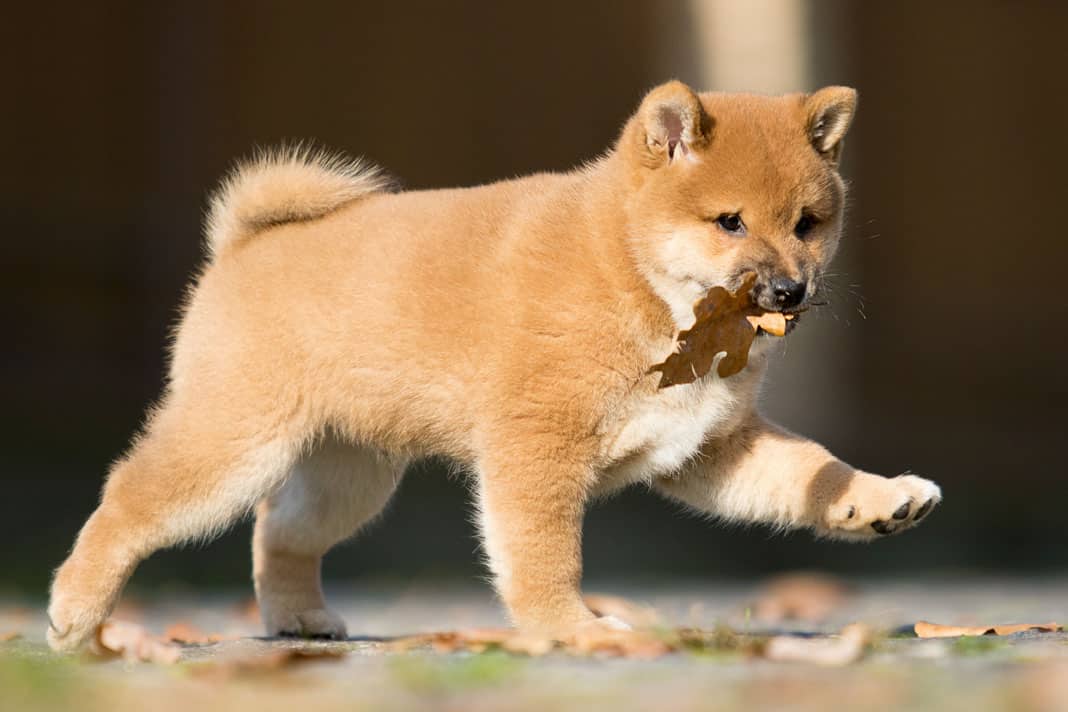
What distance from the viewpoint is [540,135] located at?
12883 millimetres

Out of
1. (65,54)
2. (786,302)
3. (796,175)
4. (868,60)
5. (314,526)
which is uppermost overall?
(868,60)

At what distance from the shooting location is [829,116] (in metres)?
4.61

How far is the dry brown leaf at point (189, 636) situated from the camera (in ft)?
16.1

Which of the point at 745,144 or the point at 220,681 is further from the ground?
the point at 745,144

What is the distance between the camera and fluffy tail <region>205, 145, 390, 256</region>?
491 cm

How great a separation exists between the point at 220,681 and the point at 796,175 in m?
2.17

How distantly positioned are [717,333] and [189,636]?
2008 millimetres

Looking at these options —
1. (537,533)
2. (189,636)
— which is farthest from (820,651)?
(189,636)

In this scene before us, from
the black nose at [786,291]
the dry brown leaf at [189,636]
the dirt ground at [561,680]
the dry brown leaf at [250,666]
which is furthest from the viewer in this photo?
the dry brown leaf at [189,636]

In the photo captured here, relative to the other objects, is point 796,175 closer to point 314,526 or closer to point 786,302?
point 786,302

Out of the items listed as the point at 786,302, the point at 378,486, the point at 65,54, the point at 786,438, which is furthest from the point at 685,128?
the point at 65,54

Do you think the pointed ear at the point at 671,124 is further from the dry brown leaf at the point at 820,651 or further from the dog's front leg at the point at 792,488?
the dry brown leaf at the point at 820,651

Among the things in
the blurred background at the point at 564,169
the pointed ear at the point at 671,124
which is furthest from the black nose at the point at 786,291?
the blurred background at the point at 564,169

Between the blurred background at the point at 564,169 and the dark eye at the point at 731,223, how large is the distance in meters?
4.00
